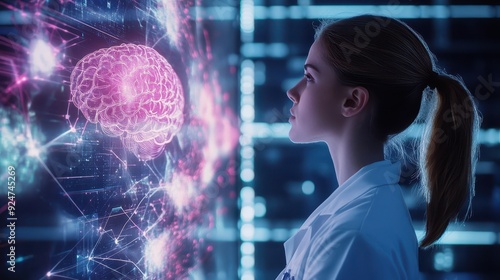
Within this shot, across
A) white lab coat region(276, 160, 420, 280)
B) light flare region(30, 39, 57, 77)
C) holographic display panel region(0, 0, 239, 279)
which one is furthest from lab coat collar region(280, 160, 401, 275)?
light flare region(30, 39, 57, 77)

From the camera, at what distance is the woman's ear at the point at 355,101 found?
102 centimetres

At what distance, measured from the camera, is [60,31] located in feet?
2.70

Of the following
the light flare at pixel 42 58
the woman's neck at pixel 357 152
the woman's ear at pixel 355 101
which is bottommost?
the woman's neck at pixel 357 152

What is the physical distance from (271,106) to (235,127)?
8.9 inches

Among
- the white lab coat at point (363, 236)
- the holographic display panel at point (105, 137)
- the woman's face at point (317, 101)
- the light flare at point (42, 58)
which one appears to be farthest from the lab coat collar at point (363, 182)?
the light flare at point (42, 58)

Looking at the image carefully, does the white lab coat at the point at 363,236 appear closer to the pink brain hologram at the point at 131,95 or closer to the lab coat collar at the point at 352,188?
the lab coat collar at the point at 352,188

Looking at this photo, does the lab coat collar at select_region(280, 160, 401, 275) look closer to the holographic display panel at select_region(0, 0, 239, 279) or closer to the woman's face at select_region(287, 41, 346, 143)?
the woman's face at select_region(287, 41, 346, 143)

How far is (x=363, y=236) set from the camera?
0.82 metres

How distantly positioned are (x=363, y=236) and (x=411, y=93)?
0.42 metres

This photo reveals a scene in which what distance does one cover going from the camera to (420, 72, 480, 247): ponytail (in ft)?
3.55

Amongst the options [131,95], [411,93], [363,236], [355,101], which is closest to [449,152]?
[411,93]

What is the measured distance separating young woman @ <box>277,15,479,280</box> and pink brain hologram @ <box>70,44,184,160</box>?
15.5 inches

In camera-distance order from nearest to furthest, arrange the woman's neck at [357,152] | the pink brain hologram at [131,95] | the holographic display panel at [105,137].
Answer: the holographic display panel at [105,137] → the pink brain hologram at [131,95] → the woman's neck at [357,152]

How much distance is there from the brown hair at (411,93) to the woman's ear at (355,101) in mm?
16
